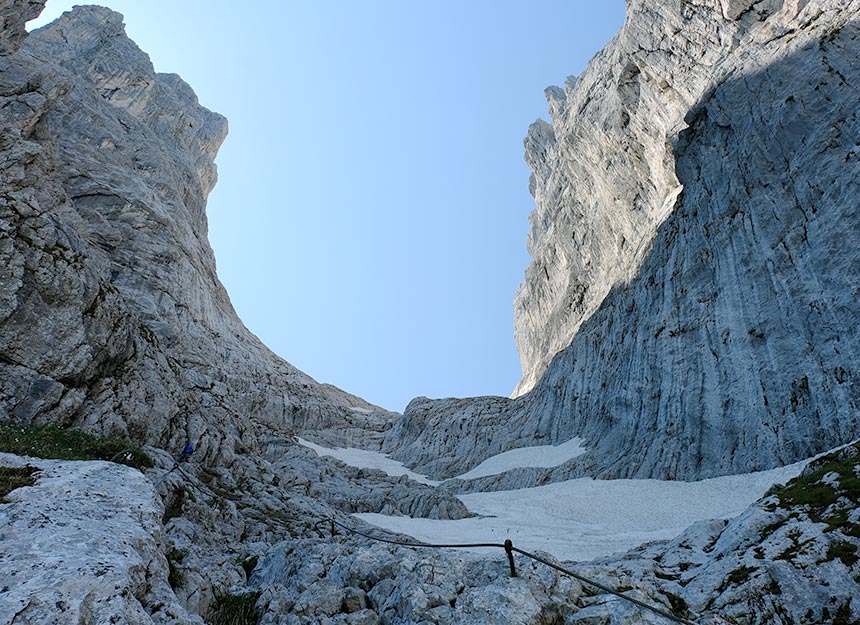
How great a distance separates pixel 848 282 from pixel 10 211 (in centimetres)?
4568

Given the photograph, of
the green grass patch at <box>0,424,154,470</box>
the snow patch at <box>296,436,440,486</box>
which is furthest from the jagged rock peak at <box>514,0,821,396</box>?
the green grass patch at <box>0,424,154,470</box>

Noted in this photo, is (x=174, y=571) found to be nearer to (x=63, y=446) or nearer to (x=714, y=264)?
(x=63, y=446)

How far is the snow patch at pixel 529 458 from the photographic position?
170ft

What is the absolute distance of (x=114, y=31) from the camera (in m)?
121

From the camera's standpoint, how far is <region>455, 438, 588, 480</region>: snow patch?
51906 millimetres

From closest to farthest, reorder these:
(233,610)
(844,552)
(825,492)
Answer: (844,552) → (233,610) → (825,492)

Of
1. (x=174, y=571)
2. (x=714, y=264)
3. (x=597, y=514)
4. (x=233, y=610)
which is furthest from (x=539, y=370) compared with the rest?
(x=174, y=571)

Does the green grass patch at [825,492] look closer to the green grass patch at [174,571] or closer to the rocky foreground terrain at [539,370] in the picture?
the rocky foreground terrain at [539,370]

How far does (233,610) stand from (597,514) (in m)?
28.4

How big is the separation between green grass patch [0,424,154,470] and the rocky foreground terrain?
1.40 metres

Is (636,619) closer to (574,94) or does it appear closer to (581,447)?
(581,447)

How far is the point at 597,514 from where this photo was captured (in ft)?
113

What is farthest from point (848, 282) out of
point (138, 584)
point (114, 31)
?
point (114, 31)

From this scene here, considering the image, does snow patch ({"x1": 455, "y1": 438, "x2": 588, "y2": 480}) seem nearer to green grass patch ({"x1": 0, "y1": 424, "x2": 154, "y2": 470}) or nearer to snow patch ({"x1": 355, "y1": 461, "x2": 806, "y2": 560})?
snow patch ({"x1": 355, "y1": 461, "x2": 806, "y2": 560})
